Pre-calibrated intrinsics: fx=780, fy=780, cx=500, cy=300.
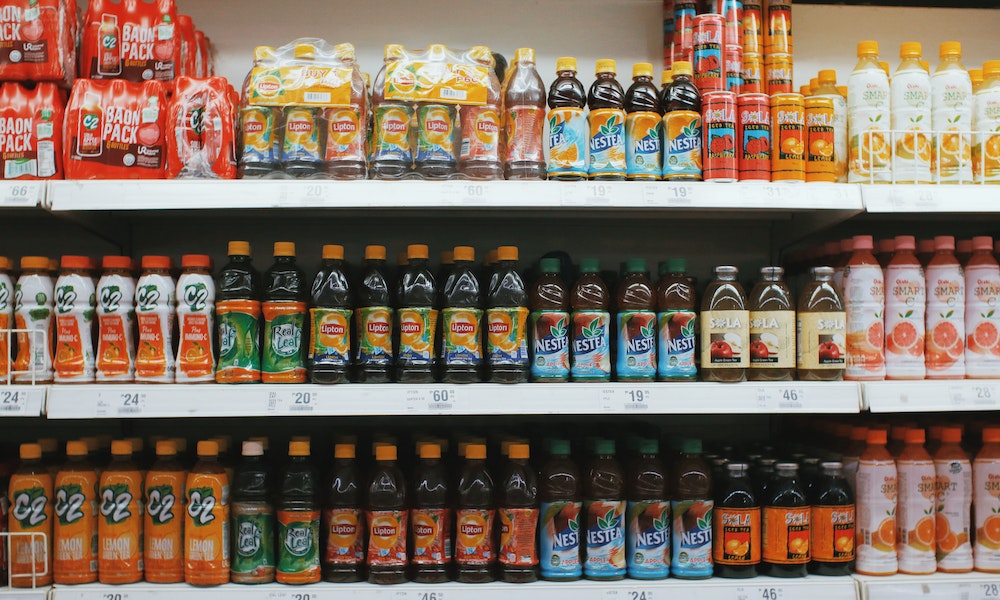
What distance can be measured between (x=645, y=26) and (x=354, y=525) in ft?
5.84

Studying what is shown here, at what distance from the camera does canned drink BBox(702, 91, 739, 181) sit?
6.29 ft

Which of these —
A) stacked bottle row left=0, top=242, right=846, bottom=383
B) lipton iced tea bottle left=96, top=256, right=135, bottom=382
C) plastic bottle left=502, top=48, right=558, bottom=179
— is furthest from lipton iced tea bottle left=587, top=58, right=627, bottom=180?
lipton iced tea bottle left=96, top=256, right=135, bottom=382

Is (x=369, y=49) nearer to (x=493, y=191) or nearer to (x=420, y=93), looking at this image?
(x=420, y=93)

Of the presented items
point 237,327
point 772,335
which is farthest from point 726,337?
point 237,327

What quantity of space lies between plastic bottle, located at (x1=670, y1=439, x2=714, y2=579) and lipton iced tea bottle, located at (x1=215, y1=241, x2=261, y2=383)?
3.53 feet

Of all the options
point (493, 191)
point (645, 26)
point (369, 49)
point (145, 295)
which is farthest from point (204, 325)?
point (645, 26)

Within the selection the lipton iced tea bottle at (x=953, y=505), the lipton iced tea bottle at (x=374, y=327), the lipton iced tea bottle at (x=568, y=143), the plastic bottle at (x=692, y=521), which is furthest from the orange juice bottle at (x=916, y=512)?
the lipton iced tea bottle at (x=374, y=327)

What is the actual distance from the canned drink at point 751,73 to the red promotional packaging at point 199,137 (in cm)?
136

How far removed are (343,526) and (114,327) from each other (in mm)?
735

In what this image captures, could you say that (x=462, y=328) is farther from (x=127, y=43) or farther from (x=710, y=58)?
(x=127, y=43)

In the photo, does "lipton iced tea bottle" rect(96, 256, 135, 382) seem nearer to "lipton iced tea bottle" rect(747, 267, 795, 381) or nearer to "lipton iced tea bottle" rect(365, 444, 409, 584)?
"lipton iced tea bottle" rect(365, 444, 409, 584)

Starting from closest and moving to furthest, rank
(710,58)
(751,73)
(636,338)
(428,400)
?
(428,400) < (636,338) < (710,58) < (751,73)

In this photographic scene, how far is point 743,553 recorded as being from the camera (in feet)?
6.23

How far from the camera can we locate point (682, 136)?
6.35 feet
